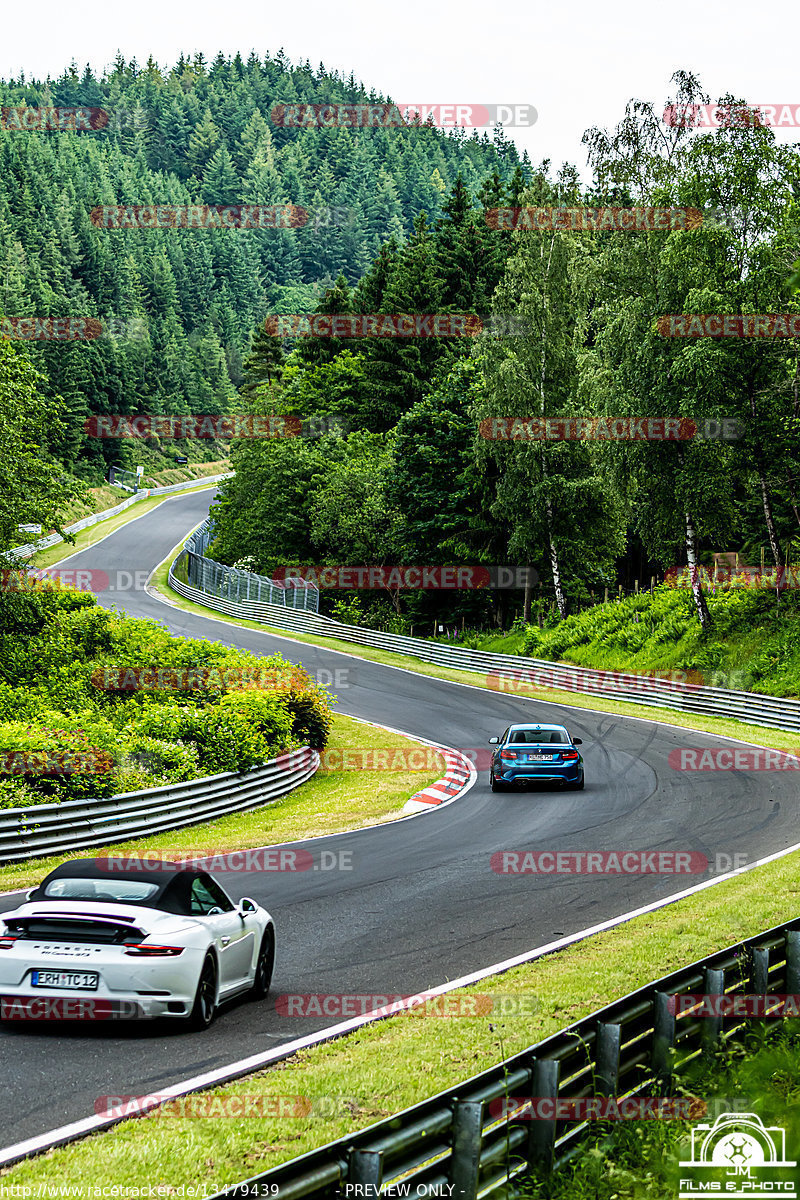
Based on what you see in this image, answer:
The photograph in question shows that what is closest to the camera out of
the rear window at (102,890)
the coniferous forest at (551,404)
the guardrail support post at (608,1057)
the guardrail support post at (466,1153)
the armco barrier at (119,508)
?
the guardrail support post at (466,1153)

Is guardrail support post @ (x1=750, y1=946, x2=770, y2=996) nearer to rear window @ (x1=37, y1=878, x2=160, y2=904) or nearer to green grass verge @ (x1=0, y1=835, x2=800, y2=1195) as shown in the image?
green grass verge @ (x1=0, y1=835, x2=800, y2=1195)

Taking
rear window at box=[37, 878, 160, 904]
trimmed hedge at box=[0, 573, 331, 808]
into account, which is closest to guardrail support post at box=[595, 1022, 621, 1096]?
rear window at box=[37, 878, 160, 904]

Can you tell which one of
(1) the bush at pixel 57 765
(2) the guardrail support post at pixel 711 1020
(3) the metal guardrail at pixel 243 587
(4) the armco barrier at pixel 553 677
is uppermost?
(2) the guardrail support post at pixel 711 1020

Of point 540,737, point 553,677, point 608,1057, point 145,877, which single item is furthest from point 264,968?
point 553,677

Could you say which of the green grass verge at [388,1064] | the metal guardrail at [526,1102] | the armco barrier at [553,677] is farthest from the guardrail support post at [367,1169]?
the armco barrier at [553,677]

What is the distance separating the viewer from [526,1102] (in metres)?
6.26

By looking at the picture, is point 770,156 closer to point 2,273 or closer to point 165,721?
point 165,721

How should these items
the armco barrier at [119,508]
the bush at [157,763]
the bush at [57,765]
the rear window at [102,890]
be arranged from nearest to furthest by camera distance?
the rear window at [102,890], the bush at [57,765], the bush at [157,763], the armco barrier at [119,508]

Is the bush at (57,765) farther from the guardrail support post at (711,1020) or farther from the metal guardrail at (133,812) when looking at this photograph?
the guardrail support post at (711,1020)

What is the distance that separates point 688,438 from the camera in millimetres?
37969

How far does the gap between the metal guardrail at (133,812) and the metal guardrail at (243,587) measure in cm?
3503

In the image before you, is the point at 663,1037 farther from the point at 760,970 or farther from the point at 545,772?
the point at 545,772

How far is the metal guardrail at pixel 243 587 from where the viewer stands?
60594mm

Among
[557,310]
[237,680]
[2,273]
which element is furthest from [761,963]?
[2,273]
